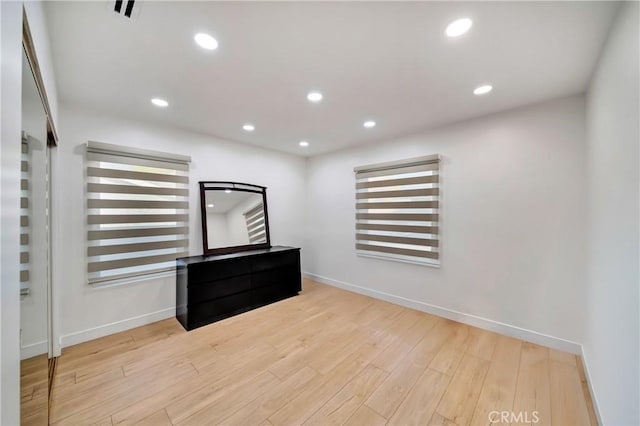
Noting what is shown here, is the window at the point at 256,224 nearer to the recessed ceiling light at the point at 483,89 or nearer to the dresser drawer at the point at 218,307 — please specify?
the dresser drawer at the point at 218,307

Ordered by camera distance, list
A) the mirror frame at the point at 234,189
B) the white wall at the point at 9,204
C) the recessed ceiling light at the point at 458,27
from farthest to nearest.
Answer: the mirror frame at the point at 234,189, the recessed ceiling light at the point at 458,27, the white wall at the point at 9,204

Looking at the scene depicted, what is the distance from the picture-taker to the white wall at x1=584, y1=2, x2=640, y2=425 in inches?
45.9

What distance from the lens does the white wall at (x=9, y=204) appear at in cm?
65

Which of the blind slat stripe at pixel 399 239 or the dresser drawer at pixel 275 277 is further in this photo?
the dresser drawer at pixel 275 277

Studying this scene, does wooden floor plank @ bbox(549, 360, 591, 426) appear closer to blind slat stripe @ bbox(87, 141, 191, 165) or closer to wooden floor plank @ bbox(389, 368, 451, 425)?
wooden floor plank @ bbox(389, 368, 451, 425)

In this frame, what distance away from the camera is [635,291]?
1144mm

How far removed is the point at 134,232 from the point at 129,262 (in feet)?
1.13

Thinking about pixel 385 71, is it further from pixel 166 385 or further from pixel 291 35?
pixel 166 385

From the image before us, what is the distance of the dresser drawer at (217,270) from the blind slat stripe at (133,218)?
75 centimetres

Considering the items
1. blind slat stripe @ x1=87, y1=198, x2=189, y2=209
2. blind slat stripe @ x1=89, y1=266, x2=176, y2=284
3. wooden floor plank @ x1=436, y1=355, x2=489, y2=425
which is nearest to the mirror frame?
blind slat stripe @ x1=87, y1=198, x2=189, y2=209

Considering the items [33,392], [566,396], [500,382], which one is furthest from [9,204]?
[566,396]

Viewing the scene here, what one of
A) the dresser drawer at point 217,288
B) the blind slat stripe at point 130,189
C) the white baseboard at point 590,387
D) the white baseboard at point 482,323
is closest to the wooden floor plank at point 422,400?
the white baseboard at point 590,387

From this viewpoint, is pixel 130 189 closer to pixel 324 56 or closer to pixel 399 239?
pixel 324 56

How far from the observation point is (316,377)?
1979mm
